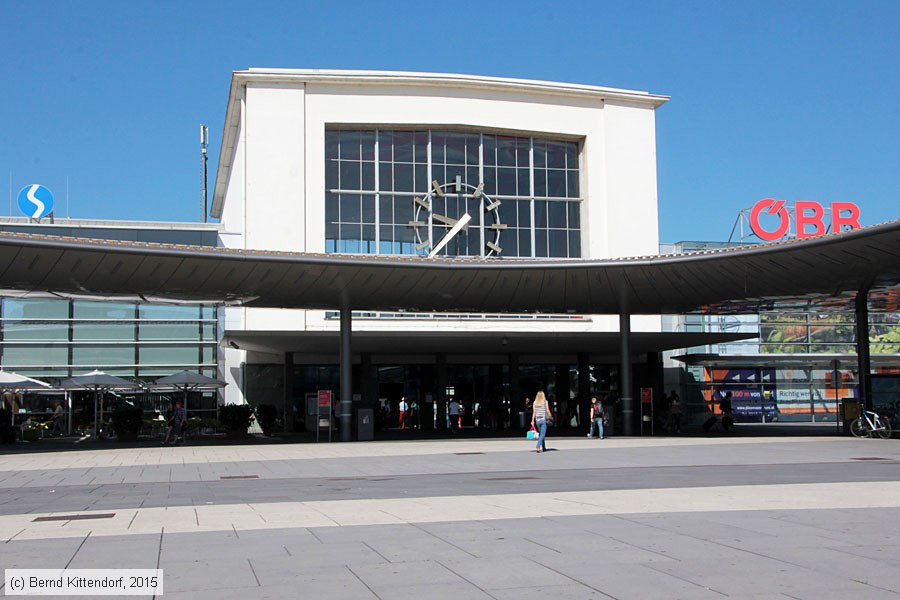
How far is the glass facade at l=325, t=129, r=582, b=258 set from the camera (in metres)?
42.2

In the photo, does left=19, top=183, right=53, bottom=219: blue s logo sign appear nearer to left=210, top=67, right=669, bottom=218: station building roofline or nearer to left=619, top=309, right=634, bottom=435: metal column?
left=210, top=67, right=669, bottom=218: station building roofline

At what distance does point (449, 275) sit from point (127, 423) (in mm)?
14114

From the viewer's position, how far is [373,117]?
42.3m

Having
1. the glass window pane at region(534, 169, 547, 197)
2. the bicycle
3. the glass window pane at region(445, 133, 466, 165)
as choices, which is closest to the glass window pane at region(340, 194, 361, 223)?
the glass window pane at region(445, 133, 466, 165)

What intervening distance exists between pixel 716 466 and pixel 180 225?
31.0m

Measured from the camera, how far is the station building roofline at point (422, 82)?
41.5 metres

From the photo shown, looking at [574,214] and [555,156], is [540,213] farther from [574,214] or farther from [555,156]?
[555,156]

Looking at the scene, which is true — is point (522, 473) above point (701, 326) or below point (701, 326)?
below

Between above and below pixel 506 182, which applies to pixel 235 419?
below

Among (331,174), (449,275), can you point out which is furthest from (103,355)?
(449,275)

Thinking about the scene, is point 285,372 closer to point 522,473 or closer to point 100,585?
point 522,473

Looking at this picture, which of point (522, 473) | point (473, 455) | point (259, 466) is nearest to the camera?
point (522, 473)

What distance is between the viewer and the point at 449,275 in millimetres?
27766

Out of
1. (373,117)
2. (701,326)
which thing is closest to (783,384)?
(701,326)
